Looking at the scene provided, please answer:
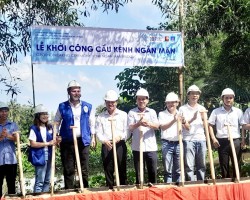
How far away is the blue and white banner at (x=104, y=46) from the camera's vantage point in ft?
20.7

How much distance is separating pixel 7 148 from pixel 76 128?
0.83m

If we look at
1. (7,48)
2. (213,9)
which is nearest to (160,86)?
(213,9)

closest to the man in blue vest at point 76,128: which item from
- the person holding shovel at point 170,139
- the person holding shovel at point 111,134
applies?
the person holding shovel at point 111,134

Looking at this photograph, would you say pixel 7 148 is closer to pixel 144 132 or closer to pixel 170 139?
pixel 144 132

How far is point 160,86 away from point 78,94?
1080cm

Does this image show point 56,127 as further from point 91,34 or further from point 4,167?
point 91,34

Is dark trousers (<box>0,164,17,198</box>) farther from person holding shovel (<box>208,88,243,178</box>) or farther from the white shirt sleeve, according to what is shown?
person holding shovel (<box>208,88,243,178</box>)

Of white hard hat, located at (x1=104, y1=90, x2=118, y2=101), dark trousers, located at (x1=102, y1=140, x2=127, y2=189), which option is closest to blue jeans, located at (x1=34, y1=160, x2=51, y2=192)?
dark trousers, located at (x1=102, y1=140, x2=127, y2=189)

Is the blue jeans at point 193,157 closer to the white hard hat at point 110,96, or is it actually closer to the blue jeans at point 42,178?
the white hard hat at point 110,96

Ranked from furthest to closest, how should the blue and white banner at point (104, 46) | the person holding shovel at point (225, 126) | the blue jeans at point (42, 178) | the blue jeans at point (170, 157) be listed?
the blue and white banner at point (104, 46)
the person holding shovel at point (225, 126)
the blue jeans at point (170, 157)
the blue jeans at point (42, 178)

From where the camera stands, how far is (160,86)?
51.8 ft

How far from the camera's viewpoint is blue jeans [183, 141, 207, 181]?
538cm

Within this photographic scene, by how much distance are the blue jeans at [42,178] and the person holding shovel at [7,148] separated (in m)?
0.29

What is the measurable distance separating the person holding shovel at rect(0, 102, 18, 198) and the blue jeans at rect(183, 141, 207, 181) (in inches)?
82.0
